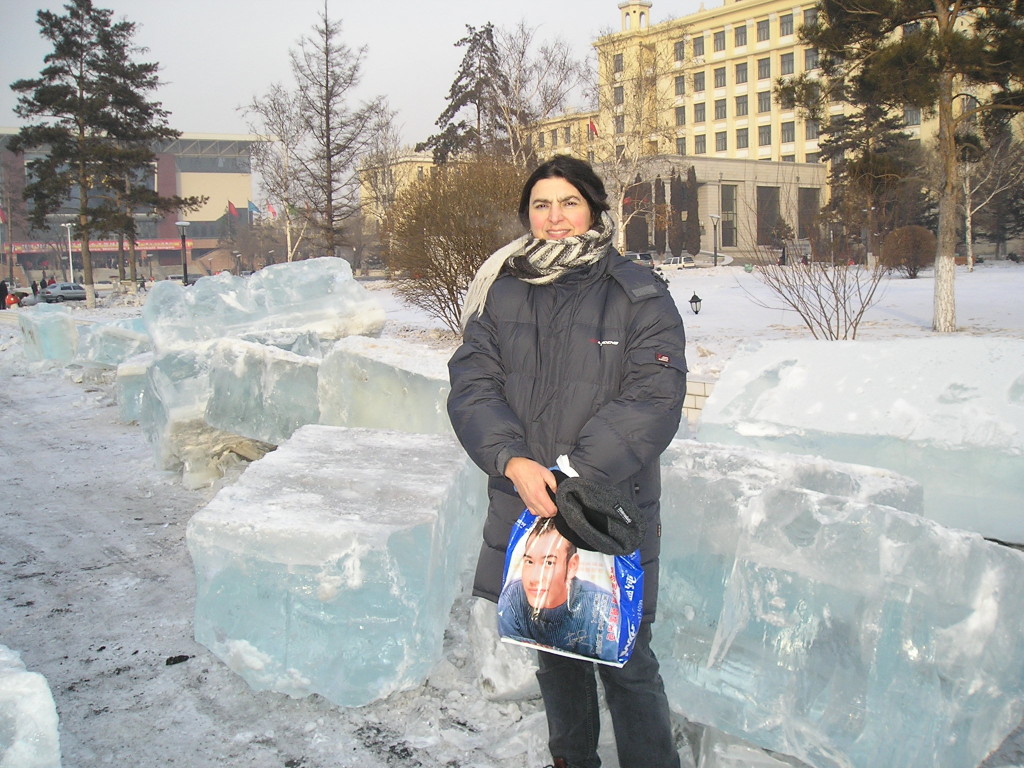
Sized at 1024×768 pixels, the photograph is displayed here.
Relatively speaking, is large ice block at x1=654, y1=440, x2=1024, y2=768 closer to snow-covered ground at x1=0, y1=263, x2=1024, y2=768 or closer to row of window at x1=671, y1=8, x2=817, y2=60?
snow-covered ground at x1=0, y1=263, x2=1024, y2=768

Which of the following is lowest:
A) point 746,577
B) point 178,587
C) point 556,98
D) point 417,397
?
point 178,587

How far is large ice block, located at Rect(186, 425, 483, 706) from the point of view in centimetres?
233

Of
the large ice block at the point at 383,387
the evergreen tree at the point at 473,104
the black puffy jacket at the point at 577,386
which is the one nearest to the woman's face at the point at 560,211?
the black puffy jacket at the point at 577,386

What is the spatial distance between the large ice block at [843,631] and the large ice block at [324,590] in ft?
2.39

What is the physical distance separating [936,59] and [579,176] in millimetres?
10593

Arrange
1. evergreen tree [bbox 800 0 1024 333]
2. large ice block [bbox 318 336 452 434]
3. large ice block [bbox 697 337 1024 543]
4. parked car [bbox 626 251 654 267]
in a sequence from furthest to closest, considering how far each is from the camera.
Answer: evergreen tree [bbox 800 0 1024 333] < large ice block [bbox 318 336 452 434] < large ice block [bbox 697 337 1024 543] < parked car [bbox 626 251 654 267]

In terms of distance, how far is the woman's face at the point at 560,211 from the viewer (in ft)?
6.26

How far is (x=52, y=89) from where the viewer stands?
2508cm

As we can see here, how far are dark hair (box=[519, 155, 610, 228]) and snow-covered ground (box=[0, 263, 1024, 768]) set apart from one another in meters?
1.41

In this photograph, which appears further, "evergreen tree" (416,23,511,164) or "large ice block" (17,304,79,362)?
"evergreen tree" (416,23,511,164)

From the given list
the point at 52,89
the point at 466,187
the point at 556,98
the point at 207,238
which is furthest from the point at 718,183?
the point at 207,238

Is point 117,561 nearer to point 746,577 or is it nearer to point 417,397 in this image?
point 417,397

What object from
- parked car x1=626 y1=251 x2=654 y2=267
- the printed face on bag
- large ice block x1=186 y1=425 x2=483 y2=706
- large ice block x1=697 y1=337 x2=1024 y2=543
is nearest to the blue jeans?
the printed face on bag

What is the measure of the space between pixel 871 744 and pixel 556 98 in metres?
22.0
